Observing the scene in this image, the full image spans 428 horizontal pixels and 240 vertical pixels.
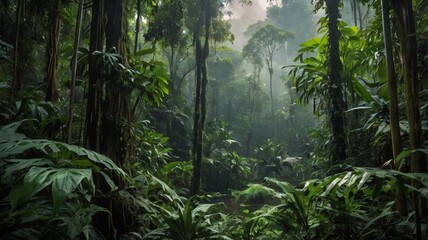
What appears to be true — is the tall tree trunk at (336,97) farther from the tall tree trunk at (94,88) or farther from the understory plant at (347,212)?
the tall tree trunk at (94,88)

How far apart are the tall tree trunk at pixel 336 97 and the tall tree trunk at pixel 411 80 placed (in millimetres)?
2593

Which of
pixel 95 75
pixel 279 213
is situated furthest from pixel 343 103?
pixel 95 75

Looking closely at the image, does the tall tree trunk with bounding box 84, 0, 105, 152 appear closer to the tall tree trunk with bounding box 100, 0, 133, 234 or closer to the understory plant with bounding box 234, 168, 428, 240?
the tall tree trunk with bounding box 100, 0, 133, 234

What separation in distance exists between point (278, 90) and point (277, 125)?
42.3 feet

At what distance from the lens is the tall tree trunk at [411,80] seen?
1867 mm

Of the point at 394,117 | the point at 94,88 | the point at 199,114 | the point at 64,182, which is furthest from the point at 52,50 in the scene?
the point at 199,114

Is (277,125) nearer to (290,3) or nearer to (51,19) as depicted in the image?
(290,3)

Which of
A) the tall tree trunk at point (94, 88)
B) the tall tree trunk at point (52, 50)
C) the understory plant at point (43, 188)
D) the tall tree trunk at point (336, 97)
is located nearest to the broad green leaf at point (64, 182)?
the understory plant at point (43, 188)

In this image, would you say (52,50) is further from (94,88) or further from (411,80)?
(411,80)

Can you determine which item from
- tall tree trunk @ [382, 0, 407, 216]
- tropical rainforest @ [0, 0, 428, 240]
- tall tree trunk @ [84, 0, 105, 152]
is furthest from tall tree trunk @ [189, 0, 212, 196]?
tall tree trunk @ [382, 0, 407, 216]

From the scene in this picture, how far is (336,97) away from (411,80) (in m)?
2.78

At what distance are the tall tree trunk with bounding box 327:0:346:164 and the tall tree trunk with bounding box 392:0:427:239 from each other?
259cm

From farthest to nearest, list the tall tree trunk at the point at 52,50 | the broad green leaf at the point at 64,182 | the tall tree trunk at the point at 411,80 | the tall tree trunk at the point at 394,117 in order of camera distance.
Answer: the tall tree trunk at the point at 52,50
the tall tree trunk at the point at 394,117
the tall tree trunk at the point at 411,80
the broad green leaf at the point at 64,182

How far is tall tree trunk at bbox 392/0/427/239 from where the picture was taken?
1.87m
